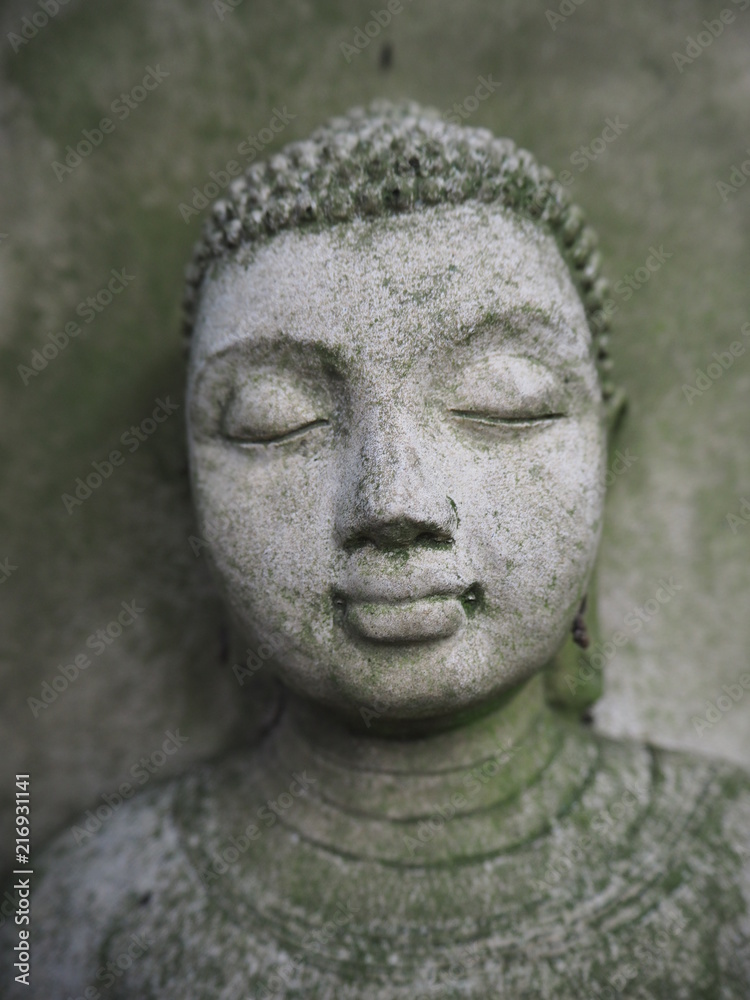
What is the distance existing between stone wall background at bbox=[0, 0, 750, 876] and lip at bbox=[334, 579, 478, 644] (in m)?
0.98

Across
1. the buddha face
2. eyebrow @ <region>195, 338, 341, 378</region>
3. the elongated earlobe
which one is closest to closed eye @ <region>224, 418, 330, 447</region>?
the buddha face

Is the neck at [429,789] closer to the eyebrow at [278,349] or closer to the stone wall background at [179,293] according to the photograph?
the stone wall background at [179,293]

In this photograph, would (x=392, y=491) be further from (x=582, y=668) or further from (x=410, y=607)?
(x=582, y=668)

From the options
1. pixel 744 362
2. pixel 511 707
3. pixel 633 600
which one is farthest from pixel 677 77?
pixel 511 707

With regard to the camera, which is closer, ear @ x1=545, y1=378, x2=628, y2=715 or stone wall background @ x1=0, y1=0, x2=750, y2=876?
ear @ x1=545, y1=378, x2=628, y2=715

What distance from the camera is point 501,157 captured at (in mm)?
1605

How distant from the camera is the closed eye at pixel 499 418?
4.85 feet

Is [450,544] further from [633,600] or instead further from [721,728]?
[721,728]

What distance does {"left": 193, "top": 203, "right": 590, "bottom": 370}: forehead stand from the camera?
1.45 meters

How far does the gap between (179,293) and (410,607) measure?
1.42 m

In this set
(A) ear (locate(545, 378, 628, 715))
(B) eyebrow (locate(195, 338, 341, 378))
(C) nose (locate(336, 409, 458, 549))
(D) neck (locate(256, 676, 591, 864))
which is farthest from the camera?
(A) ear (locate(545, 378, 628, 715))

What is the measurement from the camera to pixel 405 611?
1.37m

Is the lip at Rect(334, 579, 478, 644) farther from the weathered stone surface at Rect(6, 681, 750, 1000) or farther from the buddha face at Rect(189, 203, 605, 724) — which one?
the weathered stone surface at Rect(6, 681, 750, 1000)

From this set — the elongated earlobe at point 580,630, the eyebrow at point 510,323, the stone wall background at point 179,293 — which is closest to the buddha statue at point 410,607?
the eyebrow at point 510,323
